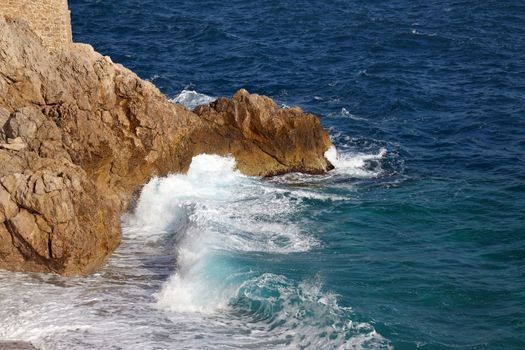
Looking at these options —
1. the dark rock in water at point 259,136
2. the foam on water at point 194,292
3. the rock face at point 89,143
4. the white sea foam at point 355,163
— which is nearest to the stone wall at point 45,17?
the rock face at point 89,143

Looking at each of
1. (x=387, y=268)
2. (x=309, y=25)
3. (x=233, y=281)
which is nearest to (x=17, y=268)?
(x=233, y=281)

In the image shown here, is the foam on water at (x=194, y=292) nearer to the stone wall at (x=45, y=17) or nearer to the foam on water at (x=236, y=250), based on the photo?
the foam on water at (x=236, y=250)

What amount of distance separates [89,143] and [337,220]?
7882 millimetres

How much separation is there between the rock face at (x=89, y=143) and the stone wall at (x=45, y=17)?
49cm

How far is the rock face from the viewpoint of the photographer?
22672mm

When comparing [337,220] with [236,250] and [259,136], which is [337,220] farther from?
[259,136]

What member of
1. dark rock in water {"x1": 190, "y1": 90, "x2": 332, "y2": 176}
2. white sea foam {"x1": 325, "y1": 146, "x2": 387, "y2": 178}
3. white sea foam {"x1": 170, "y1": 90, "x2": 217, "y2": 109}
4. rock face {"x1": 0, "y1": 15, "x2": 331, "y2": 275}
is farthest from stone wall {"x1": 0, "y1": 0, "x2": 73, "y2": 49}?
white sea foam {"x1": 170, "y1": 90, "x2": 217, "y2": 109}

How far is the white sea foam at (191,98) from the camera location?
38625mm

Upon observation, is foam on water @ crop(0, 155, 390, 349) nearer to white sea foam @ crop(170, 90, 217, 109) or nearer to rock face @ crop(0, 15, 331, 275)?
rock face @ crop(0, 15, 331, 275)

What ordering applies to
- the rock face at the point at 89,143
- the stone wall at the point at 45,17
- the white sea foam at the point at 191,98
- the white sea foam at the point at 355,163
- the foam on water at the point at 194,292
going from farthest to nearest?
the white sea foam at the point at 191,98 < the white sea foam at the point at 355,163 < the stone wall at the point at 45,17 < the rock face at the point at 89,143 < the foam on water at the point at 194,292

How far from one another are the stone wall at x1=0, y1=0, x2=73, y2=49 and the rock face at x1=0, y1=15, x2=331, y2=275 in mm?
490

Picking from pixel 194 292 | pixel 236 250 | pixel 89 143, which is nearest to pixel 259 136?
pixel 89 143

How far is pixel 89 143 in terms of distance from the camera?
87.3 feet

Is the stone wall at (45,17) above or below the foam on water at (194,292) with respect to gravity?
above
